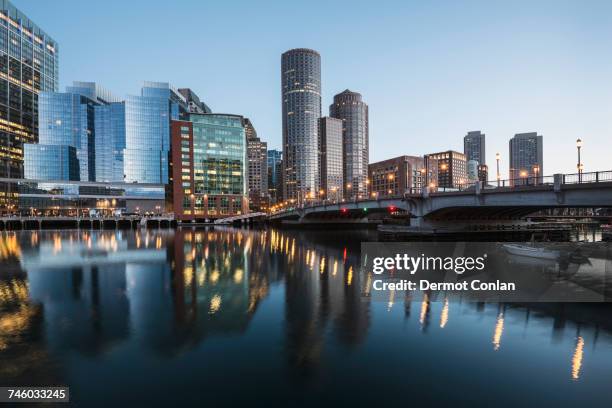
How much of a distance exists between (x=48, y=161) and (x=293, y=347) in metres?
235

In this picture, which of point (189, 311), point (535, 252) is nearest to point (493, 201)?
point (535, 252)

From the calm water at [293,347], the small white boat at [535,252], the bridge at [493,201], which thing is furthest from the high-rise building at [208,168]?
the calm water at [293,347]

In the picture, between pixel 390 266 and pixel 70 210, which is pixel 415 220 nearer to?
pixel 390 266

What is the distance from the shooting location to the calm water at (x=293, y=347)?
977cm

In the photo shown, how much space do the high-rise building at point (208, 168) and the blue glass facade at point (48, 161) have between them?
84287 millimetres

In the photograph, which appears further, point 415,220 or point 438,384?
point 415,220

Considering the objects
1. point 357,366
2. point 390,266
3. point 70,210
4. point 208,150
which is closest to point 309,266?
point 390,266

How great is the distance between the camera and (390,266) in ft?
109

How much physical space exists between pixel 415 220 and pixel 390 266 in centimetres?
2635

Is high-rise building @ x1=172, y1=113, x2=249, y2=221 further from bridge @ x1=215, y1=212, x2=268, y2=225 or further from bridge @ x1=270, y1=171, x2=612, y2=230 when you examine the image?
bridge @ x1=270, y1=171, x2=612, y2=230

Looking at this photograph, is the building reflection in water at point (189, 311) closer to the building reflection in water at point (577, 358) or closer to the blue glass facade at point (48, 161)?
the building reflection in water at point (577, 358)

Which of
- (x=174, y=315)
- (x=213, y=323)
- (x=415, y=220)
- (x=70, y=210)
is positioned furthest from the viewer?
(x=70, y=210)

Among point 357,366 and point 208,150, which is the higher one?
point 208,150

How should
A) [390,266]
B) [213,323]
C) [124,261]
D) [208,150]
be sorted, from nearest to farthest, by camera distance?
1. [213,323]
2. [390,266]
3. [124,261]
4. [208,150]
